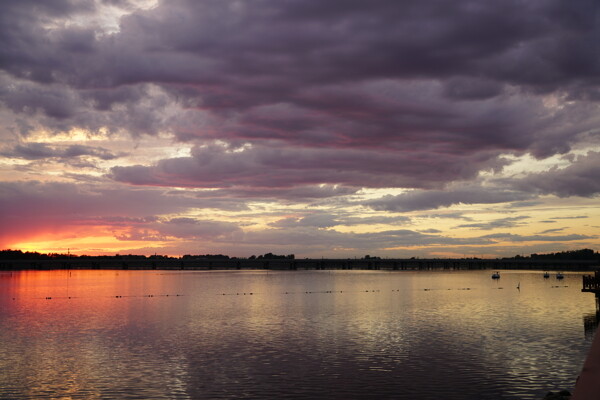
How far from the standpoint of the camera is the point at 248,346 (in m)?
52.8

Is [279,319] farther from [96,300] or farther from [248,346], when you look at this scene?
[96,300]

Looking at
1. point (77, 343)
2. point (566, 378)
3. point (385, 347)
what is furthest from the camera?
point (77, 343)

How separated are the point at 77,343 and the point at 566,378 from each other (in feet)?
152

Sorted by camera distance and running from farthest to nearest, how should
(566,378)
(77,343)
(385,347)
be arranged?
(77,343)
(385,347)
(566,378)

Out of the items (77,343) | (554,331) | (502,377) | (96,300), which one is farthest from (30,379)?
(96,300)

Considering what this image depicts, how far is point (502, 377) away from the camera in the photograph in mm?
38844

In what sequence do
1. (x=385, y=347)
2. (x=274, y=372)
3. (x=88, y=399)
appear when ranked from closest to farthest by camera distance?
(x=88, y=399) < (x=274, y=372) < (x=385, y=347)

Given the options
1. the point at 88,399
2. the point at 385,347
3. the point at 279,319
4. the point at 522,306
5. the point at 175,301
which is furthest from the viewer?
the point at 175,301

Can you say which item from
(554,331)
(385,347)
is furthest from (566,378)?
(554,331)

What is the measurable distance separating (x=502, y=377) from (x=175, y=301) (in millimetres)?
83546

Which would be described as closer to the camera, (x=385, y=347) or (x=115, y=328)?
(x=385, y=347)

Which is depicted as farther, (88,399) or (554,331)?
(554,331)

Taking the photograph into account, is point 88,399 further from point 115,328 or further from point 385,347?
point 115,328

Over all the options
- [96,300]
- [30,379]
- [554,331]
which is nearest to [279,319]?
[554,331]
